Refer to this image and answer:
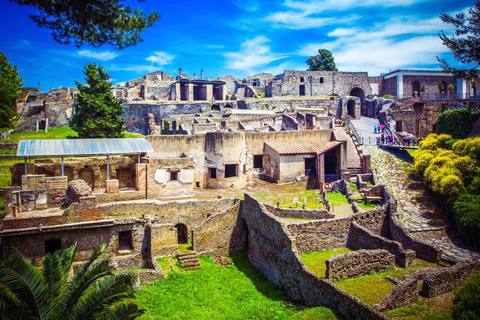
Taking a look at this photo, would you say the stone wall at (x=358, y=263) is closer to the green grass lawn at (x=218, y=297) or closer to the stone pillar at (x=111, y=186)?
the green grass lawn at (x=218, y=297)

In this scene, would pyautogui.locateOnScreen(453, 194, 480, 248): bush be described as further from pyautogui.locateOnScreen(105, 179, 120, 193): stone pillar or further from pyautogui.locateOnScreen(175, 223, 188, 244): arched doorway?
pyautogui.locateOnScreen(105, 179, 120, 193): stone pillar

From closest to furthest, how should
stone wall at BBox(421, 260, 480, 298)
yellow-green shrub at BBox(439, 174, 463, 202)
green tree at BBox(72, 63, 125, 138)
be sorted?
stone wall at BBox(421, 260, 480, 298) → yellow-green shrub at BBox(439, 174, 463, 202) → green tree at BBox(72, 63, 125, 138)

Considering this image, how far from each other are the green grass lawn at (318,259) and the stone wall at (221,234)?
4.98 metres

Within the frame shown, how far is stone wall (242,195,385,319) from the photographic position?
11.5 metres

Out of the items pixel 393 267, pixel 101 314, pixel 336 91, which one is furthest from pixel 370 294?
pixel 336 91

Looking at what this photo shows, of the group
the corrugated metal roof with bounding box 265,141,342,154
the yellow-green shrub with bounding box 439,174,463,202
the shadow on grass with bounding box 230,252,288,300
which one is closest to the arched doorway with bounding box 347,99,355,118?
the corrugated metal roof with bounding box 265,141,342,154

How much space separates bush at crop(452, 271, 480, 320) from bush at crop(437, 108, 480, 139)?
18.6 metres

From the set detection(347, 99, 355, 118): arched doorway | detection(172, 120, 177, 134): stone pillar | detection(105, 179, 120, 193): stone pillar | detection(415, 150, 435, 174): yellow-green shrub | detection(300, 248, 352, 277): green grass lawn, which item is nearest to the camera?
detection(300, 248, 352, 277): green grass lawn

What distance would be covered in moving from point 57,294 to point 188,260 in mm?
9274

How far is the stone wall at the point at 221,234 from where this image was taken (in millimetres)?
19328

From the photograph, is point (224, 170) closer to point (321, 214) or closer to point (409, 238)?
point (321, 214)

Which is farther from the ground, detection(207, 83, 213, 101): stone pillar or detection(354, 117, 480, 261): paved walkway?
detection(207, 83, 213, 101): stone pillar

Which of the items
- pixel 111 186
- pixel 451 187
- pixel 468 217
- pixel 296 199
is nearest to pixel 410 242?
pixel 468 217

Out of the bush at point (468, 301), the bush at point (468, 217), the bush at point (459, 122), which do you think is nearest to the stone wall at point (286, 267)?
the bush at point (468, 301)
